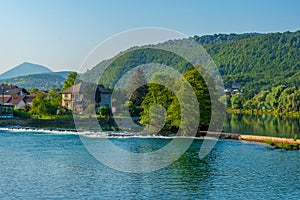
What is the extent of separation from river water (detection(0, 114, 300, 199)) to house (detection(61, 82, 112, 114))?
121 ft

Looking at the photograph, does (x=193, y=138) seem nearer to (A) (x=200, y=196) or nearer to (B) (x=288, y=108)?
(A) (x=200, y=196)

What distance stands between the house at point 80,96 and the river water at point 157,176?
121 ft

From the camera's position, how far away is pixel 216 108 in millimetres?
45969

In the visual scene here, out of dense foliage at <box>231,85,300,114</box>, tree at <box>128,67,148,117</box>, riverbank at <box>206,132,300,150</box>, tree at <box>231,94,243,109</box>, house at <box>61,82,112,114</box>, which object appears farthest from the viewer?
tree at <box>231,94,243,109</box>

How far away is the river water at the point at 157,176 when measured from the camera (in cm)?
2036

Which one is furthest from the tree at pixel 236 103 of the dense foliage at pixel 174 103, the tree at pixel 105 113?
the dense foliage at pixel 174 103

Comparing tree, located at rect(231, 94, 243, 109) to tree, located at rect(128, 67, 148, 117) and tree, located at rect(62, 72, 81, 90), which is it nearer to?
tree, located at rect(128, 67, 148, 117)

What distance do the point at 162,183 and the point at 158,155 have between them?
935 centimetres

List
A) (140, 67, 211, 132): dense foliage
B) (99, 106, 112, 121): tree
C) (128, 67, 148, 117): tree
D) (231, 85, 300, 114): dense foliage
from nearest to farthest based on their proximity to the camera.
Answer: (140, 67, 211, 132): dense foliage, (99, 106, 112, 121): tree, (128, 67, 148, 117): tree, (231, 85, 300, 114): dense foliage

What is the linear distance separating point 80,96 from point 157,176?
166 ft

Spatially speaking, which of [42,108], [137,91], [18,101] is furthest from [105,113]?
[18,101]

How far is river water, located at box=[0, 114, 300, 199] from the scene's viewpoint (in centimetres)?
2036

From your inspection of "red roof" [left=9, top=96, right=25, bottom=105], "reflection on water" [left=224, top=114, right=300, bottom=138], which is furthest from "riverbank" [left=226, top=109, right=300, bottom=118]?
"red roof" [left=9, top=96, right=25, bottom=105]

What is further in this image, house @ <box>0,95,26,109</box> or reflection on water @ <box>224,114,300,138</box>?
house @ <box>0,95,26,109</box>
